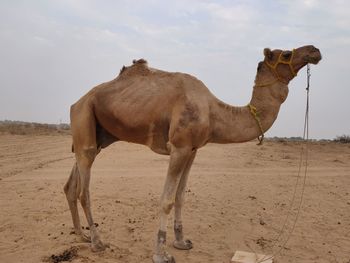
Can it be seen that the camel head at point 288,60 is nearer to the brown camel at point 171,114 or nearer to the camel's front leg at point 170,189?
the brown camel at point 171,114

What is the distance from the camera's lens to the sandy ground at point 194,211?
241 inches

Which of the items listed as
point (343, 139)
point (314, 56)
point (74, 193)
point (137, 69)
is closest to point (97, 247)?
point (74, 193)

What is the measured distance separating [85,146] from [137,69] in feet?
4.37

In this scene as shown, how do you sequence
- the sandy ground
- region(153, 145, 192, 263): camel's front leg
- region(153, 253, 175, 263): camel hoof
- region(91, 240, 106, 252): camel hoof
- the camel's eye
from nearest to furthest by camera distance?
region(153, 145, 192, 263): camel's front leg → region(153, 253, 175, 263): camel hoof → the camel's eye → region(91, 240, 106, 252): camel hoof → the sandy ground

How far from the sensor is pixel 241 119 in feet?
18.5

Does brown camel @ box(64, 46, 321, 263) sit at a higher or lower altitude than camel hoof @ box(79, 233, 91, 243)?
higher

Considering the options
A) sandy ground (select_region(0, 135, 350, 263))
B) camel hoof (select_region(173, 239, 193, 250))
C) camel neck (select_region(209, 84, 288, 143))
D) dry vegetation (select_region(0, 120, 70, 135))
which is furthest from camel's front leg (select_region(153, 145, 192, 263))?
dry vegetation (select_region(0, 120, 70, 135))

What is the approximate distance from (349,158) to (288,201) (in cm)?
966

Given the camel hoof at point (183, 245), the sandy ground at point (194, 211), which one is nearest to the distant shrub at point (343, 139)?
the sandy ground at point (194, 211)

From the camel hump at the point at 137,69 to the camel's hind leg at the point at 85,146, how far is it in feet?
2.47

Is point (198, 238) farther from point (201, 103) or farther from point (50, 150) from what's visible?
point (50, 150)

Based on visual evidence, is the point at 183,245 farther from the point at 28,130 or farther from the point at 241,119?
the point at 28,130

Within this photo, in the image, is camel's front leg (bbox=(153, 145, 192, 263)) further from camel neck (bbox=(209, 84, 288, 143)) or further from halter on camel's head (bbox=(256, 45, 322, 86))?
halter on camel's head (bbox=(256, 45, 322, 86))

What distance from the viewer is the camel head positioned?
17.8 ft
